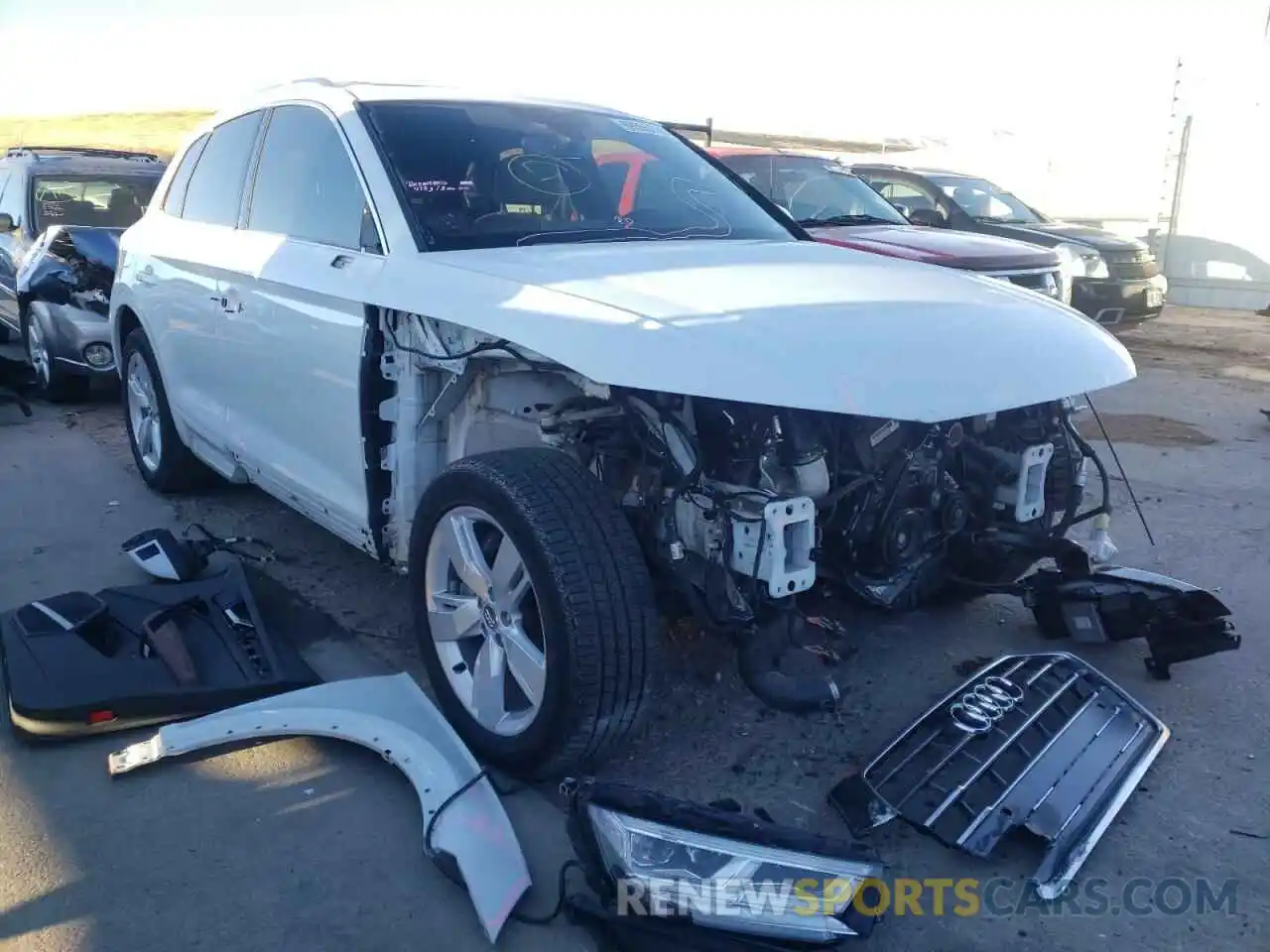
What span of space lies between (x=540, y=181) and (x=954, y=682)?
86.9 inches

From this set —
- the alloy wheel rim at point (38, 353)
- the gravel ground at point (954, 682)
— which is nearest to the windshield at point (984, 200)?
the gravel ground at point (954, 682)

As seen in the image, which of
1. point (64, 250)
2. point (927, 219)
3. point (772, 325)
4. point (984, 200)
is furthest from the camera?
point (984, 200)

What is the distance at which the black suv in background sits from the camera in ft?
33.8

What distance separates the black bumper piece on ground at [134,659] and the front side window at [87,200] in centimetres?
570

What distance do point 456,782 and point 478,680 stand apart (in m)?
0.33

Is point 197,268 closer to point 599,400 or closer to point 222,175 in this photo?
point 222,175

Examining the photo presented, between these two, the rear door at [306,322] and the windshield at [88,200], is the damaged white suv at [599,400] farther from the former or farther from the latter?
the windshield at [88,200]

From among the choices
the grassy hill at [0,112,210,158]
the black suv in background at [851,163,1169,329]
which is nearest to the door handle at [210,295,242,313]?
the black suv in background at [851,163,1169,329]

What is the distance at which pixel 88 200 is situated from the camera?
27.9ft

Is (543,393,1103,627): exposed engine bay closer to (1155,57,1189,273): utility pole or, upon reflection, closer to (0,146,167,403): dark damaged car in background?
(0,146,167,403): dark damaged car in background

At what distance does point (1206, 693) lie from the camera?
11.3ft

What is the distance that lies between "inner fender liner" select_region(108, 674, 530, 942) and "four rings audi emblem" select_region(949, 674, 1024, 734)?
4.20 ft

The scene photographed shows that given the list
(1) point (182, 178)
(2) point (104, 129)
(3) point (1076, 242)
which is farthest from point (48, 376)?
(2) point (104, 129)

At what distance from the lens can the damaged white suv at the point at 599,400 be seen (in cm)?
259
